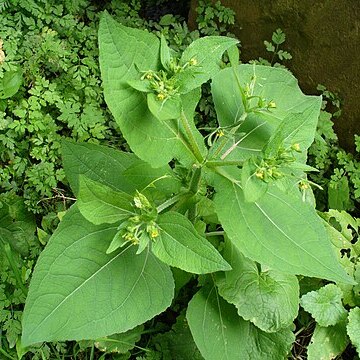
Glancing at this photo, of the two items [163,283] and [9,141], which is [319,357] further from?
[9,141]

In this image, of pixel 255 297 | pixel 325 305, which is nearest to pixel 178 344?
pixel 255 297

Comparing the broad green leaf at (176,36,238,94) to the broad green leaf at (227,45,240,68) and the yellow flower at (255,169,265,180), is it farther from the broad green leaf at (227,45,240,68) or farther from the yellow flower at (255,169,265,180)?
the yellow flower at (255,169,265,180)

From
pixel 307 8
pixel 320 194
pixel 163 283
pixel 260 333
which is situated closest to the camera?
pixel 163 283

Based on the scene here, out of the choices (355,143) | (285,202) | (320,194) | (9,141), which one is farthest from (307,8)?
(9,141)

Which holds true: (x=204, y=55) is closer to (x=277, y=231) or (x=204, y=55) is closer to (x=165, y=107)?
(x=165, y=107)

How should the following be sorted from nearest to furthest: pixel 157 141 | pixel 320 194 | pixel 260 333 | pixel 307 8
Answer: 1. pixel 157 141
2. pixel 260 333
3. pixel 307 8
4. pixel 320 194

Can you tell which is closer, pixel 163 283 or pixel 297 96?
pixel 163 283

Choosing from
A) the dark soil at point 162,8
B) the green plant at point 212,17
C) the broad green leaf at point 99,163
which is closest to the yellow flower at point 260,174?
the broad green leaf at point 99,163
